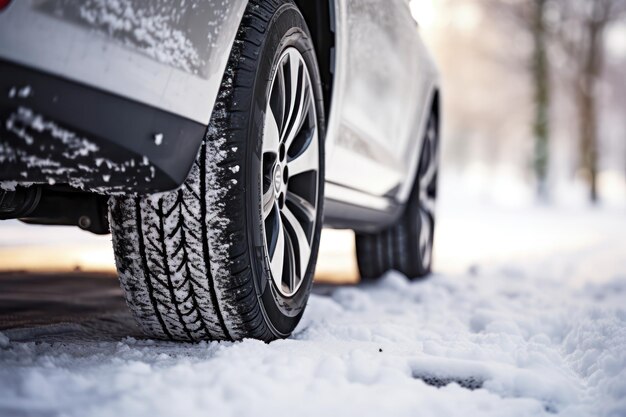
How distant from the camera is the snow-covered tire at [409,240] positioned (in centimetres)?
368

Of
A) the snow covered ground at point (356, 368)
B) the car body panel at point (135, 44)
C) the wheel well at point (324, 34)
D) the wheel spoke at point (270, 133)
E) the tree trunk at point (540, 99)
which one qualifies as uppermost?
the tree trunk at point (540, 99)

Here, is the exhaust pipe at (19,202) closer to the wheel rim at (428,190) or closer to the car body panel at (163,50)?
the car body panel at (163,50)

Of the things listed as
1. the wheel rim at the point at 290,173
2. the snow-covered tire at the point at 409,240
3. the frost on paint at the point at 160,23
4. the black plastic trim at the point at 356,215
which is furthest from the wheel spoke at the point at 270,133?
the snow-covered tire at the point at 409,240

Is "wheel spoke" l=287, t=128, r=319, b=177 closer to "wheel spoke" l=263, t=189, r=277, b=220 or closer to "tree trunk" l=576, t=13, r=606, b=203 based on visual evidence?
"wheel spoke" l=263, t=189, r=277, b=220

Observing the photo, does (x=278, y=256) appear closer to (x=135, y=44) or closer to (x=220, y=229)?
(x=220, y=229)

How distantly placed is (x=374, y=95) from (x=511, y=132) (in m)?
38.4

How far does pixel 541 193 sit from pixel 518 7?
4.37 meters

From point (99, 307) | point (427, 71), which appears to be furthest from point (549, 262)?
point (99, 307)

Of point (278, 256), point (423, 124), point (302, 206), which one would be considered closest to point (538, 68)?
point (423, 124)

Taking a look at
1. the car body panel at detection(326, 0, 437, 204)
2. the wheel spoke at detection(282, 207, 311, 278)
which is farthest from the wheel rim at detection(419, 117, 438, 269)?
the wheel spoke at detection(282, 207, 311, 278)

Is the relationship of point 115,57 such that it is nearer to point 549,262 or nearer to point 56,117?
point 56,117

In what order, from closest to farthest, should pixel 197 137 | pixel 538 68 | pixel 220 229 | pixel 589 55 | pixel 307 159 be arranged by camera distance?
pixel 197 137 < pixel 220 229 < pixel 307 159 < pixel 538 68 < pixel 589 55

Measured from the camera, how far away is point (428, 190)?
3.99 meters

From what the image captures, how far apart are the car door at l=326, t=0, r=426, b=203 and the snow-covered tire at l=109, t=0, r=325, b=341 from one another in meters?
0.47
